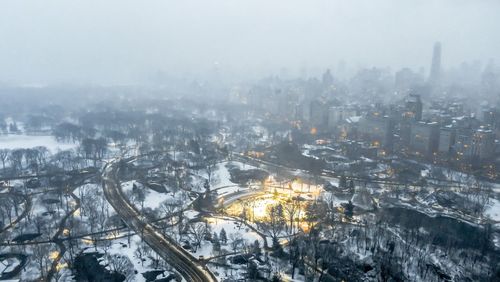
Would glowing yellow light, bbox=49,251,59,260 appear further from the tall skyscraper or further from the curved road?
the tall skyscraper

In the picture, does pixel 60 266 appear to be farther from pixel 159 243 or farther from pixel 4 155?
pixel 4 155

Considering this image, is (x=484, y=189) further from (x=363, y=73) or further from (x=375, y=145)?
(x=363, y=73)

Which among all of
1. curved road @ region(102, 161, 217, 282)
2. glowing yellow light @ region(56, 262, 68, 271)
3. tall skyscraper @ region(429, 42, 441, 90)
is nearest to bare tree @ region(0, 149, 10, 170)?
curved road @ region(102, 161, 217, 282)

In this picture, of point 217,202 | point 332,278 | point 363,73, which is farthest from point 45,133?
point 363,73

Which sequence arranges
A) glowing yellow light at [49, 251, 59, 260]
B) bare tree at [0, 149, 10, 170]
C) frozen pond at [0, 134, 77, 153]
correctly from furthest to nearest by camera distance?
frozen pond at [0, 134, 77, 153] < bare tree at [0, 149, 10, 170] < glowing yellow light at [49, 251, 59, 260]

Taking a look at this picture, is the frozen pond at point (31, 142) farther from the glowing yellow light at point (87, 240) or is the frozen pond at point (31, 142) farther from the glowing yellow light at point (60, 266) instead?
the glowing yellow light at point (60, 266)

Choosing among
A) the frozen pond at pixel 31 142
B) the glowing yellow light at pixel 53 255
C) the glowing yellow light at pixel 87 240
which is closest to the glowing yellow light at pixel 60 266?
the glowing yellow light at pixel 53 255

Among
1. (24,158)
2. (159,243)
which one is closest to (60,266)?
(159,243)
